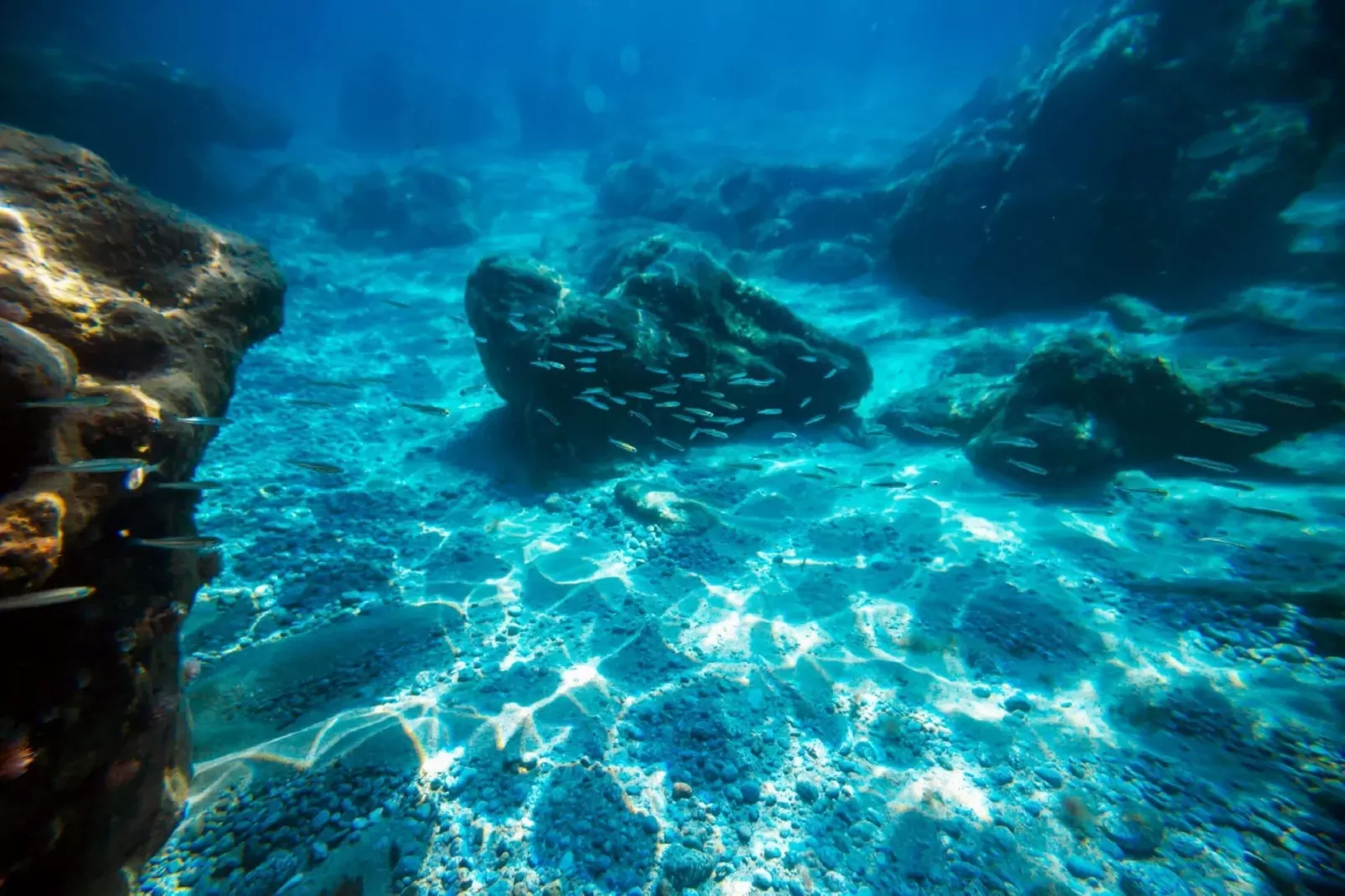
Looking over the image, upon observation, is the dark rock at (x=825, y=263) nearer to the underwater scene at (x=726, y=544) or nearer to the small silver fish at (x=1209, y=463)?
the underwater scene at (x=726, y=544)

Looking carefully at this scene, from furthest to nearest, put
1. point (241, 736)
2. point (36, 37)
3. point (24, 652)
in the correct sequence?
point (36, 37)
point (241, 736)
point (24, 652)

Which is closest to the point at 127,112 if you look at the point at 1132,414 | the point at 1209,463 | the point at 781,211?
the point at 781,211

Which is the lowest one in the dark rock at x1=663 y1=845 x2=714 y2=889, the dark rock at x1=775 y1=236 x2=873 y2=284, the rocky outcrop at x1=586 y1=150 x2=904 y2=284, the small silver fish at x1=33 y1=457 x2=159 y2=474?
the dark rock at x1=663 y1=845 x2=714 y2=889

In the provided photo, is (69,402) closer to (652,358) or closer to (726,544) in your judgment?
(726,544)

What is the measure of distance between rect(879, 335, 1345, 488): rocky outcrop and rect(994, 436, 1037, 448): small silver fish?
26 mm

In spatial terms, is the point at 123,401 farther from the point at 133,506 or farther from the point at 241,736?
the point at 241,736

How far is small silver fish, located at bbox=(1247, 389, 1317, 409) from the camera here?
7.30m

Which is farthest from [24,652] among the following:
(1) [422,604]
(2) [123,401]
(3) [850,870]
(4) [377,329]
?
(4) [377,329]

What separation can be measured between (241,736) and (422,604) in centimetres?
193

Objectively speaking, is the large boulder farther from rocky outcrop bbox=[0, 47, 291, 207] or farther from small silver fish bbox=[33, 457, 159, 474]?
rocky outcrop bbox=[0, 47, 291, 207]

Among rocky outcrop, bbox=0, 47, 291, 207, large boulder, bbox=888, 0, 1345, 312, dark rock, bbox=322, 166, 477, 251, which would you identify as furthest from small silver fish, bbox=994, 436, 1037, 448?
rocky outcrop, bbox=0, 47, 291, 207

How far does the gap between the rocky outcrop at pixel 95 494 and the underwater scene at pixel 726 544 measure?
0.03 metres

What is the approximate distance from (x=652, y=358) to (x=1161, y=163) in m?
14.5

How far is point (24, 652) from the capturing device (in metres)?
2.39
